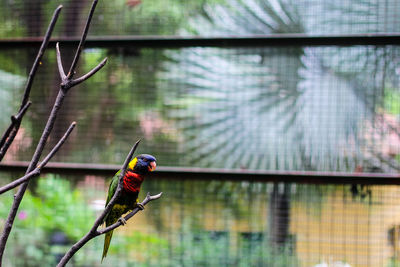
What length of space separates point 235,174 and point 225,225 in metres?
0.19

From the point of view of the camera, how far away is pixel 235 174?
121 cm

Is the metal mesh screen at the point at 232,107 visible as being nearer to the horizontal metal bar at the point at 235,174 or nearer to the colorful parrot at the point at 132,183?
the horizontal metal bar at the point at 235,174

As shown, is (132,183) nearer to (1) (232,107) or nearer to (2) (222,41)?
(1) (232,107)

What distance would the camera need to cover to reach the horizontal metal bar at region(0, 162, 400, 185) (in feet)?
3.82

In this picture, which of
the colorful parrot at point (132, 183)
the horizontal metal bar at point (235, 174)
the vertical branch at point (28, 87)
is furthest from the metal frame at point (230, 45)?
the vertical branch at point (28, 87)

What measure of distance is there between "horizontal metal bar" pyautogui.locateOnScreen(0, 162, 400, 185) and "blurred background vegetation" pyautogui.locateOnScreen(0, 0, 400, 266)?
2cm

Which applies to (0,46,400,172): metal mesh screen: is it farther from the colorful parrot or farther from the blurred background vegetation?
the colorful parrot

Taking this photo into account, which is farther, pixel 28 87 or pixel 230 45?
pixel 230 45

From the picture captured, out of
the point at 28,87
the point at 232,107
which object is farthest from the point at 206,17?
the point at 28,87

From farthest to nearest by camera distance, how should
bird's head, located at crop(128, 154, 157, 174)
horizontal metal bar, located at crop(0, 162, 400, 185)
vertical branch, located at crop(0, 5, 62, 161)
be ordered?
horizontal metal bar, located at crop(0, 162, 400, 185) → bird's head, located at crop(128, 154, 157, 174) → vertical branch, located at crop(0, 5, 62, 161)

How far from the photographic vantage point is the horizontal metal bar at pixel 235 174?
1.16 m

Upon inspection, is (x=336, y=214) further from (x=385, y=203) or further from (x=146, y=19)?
(x=146, y=19)

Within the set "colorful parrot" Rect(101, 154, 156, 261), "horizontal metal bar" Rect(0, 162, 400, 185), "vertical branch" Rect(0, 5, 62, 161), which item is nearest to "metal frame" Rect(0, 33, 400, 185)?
"horizontal metal bar" Rect(0, 162, 400, 185)

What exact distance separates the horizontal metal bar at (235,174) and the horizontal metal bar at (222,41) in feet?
1.47
